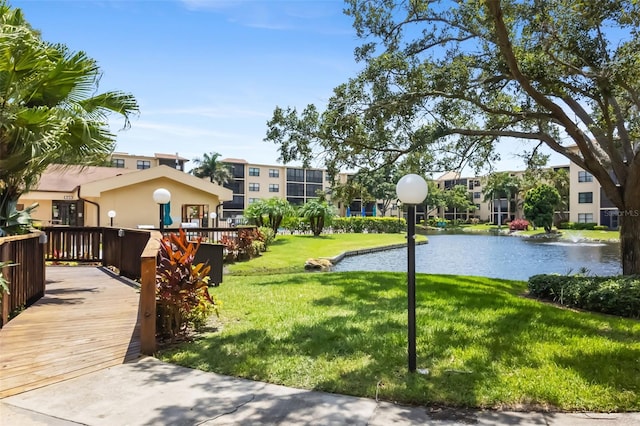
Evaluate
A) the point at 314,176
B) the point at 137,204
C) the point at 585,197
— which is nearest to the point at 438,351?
the point at 137,204

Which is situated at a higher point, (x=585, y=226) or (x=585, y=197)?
(x=585, y=197)

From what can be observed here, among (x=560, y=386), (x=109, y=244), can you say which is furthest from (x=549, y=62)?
(x=109, y=244)

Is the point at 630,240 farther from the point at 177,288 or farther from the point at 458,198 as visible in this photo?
the point at 458,198

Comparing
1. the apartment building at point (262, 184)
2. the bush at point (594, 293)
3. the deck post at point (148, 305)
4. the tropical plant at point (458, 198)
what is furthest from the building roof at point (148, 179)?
the tropical plant at point (458, 198)

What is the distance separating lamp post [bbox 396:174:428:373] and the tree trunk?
7847mm

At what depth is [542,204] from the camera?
46281 millimetres

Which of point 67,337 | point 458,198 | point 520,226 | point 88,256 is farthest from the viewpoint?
point 458,198

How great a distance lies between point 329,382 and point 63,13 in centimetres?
894

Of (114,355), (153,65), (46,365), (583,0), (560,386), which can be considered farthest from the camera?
Result: (153,65)

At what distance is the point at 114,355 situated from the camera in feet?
A: 15.2

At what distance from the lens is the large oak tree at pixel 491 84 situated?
9.02 metres

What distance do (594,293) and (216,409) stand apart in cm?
693

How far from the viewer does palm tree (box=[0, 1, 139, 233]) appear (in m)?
6.32

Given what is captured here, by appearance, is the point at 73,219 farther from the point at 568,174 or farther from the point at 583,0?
the point at 568,174
